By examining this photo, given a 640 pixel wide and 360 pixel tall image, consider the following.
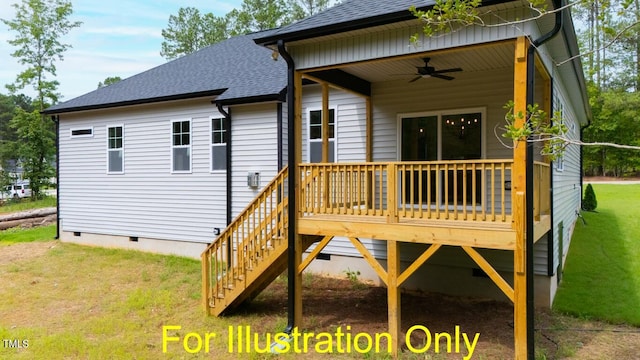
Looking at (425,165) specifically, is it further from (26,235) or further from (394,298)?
(26,235)

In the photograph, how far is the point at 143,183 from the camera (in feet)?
36.2

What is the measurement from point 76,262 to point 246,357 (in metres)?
6.92

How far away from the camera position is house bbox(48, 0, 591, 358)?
499 cm

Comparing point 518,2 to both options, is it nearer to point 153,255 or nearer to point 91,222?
point 153,255

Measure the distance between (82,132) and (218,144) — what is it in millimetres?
4972

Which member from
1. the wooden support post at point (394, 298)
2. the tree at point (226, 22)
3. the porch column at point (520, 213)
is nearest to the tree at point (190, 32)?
the tree at point (226, 22)

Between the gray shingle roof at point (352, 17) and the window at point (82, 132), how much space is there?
26.9ft

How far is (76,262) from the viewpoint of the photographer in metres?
10.1

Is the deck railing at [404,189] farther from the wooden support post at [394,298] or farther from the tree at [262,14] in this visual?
the tree at [262,14]

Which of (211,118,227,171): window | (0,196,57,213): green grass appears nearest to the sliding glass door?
(211,118,227,171): window

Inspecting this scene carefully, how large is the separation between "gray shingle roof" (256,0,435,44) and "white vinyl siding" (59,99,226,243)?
4732mm

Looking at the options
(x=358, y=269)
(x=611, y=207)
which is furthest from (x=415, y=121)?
(x=611, y=207)

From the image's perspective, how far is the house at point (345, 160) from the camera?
4.99m

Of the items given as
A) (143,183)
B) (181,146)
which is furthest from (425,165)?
(143,183)
